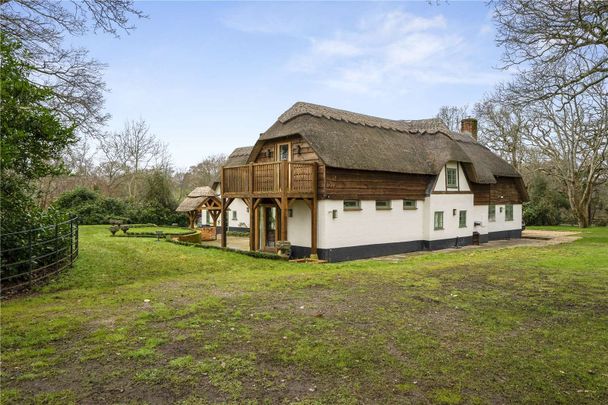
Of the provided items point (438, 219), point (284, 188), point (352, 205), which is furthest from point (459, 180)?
point (284, 188)

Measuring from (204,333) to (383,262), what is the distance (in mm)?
10463

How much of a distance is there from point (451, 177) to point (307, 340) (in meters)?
17.8

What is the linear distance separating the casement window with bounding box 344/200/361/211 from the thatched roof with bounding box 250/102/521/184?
1527 mm

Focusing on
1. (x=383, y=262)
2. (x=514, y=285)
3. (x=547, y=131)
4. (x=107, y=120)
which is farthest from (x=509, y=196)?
(x=107, y=120)

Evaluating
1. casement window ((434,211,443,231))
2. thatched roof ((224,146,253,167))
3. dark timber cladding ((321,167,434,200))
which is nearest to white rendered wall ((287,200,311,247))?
dark timber cladding ((321,167,434,200))

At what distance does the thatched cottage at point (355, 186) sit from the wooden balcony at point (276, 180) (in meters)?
0.04

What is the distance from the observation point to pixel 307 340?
19.2 feet

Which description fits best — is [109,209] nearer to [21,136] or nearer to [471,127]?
[21,136]

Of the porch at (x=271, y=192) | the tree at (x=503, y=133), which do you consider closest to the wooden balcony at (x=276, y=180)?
the porch at (x=271, y=192)

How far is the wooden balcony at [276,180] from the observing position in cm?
1575

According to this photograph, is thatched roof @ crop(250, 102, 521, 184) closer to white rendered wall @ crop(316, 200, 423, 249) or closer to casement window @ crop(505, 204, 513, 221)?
white rendered wall @ crop(316, 200, 423, 249)

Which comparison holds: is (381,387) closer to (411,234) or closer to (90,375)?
(90,375)

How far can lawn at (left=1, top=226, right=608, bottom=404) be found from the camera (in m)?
4.29

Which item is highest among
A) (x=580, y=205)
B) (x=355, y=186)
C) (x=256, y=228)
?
(x=355, y=186)
